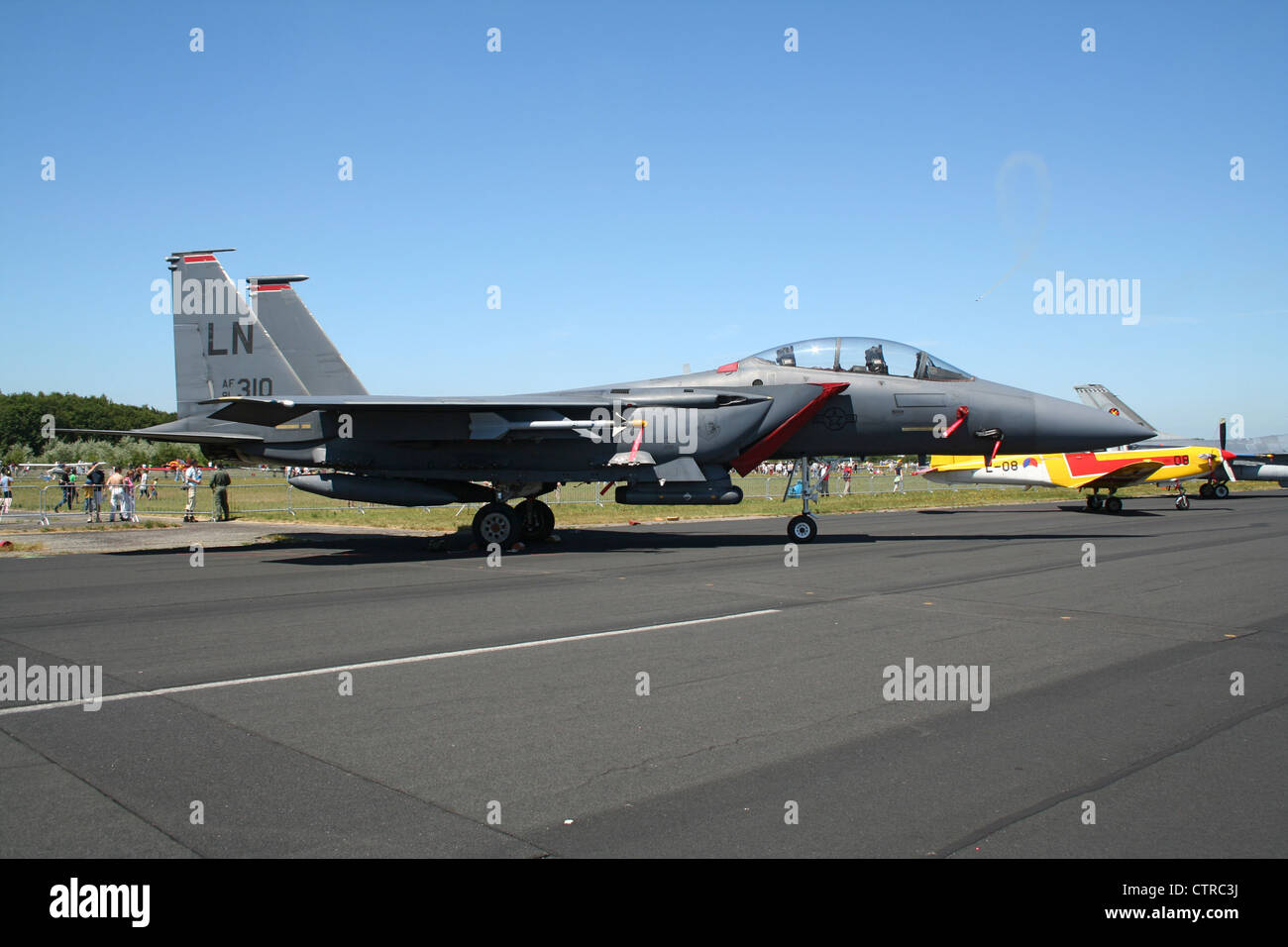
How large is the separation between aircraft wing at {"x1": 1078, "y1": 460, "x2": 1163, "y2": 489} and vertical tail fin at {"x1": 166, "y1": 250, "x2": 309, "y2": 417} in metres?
23.2

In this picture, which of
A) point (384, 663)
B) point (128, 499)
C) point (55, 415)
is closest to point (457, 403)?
point (384, 663)

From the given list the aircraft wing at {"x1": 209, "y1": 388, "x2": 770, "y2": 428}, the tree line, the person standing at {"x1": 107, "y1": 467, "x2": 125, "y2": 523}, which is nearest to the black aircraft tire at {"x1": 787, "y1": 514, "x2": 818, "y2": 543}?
the aircraft wing at {"x1": 209, "y1": 388, "x2": 770, "y2": 428}

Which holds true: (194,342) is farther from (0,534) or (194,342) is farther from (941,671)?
(941,671)

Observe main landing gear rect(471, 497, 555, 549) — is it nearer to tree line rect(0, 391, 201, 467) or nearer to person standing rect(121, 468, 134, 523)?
person standing rect(121, 468, 134, 523)

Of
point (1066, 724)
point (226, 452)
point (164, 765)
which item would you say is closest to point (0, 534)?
point (226, 452)

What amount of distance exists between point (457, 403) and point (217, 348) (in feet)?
18.2

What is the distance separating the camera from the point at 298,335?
17.0 metres

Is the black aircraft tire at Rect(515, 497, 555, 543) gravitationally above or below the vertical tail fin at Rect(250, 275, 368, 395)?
below

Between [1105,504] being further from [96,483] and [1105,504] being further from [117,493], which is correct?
[96,483]

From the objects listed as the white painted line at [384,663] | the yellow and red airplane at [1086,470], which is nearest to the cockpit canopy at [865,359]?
the white painted line at [384,663]

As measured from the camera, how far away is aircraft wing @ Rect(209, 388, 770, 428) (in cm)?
1389

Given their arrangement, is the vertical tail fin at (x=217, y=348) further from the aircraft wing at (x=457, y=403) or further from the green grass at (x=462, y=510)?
the green grass at (x=462, y=510)

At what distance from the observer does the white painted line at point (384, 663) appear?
574 cm
